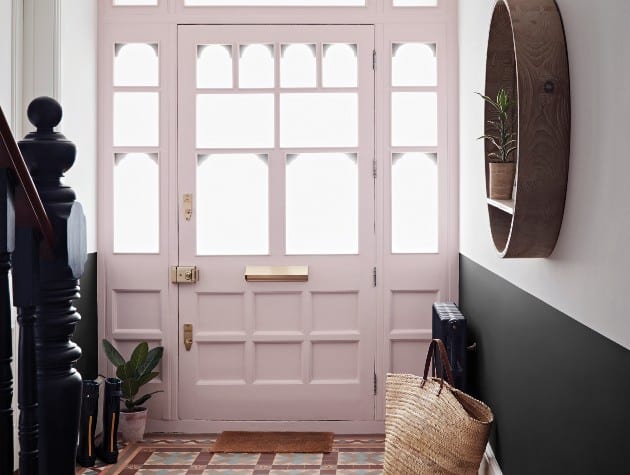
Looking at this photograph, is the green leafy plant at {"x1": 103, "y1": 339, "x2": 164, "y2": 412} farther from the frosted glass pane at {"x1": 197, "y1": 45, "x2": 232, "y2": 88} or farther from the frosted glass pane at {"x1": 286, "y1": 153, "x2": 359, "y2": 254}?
the frosted glass pane at {"x1": 197, "y1": 45, "x2": 232, "y2": 88}

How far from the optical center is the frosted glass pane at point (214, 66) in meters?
4.91

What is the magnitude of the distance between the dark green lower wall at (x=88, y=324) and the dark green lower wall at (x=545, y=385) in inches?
81.7

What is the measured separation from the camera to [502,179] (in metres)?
2.76

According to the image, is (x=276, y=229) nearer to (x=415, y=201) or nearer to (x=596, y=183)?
(x=415, y=201)

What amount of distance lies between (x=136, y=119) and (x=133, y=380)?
1476 millimetres

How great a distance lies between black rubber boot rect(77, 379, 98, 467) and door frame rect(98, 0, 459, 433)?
0.65m

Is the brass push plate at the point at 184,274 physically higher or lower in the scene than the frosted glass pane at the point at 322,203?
lower

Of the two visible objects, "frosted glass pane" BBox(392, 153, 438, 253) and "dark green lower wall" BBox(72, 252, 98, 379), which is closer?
"dark green lower wall" BBox(72, 252, 98, 379)

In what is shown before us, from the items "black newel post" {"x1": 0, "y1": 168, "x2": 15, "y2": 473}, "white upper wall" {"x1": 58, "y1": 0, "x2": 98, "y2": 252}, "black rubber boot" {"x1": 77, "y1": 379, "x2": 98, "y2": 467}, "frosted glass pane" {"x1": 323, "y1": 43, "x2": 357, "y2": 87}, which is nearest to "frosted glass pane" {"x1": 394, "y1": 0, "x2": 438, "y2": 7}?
"frosted glass pane" {"x1": 323, "y1": 43, "x2": 357, "y2": 87}

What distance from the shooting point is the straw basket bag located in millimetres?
3189

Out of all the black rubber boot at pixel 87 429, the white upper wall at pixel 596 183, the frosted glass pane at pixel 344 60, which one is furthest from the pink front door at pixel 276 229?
the white upper wall at pixel 596 183

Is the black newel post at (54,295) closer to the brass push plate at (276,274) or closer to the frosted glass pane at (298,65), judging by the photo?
the brass push plate at (276,274)

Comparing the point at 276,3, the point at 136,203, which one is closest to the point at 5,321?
the point at 136,203

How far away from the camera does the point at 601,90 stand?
6.42 feet
